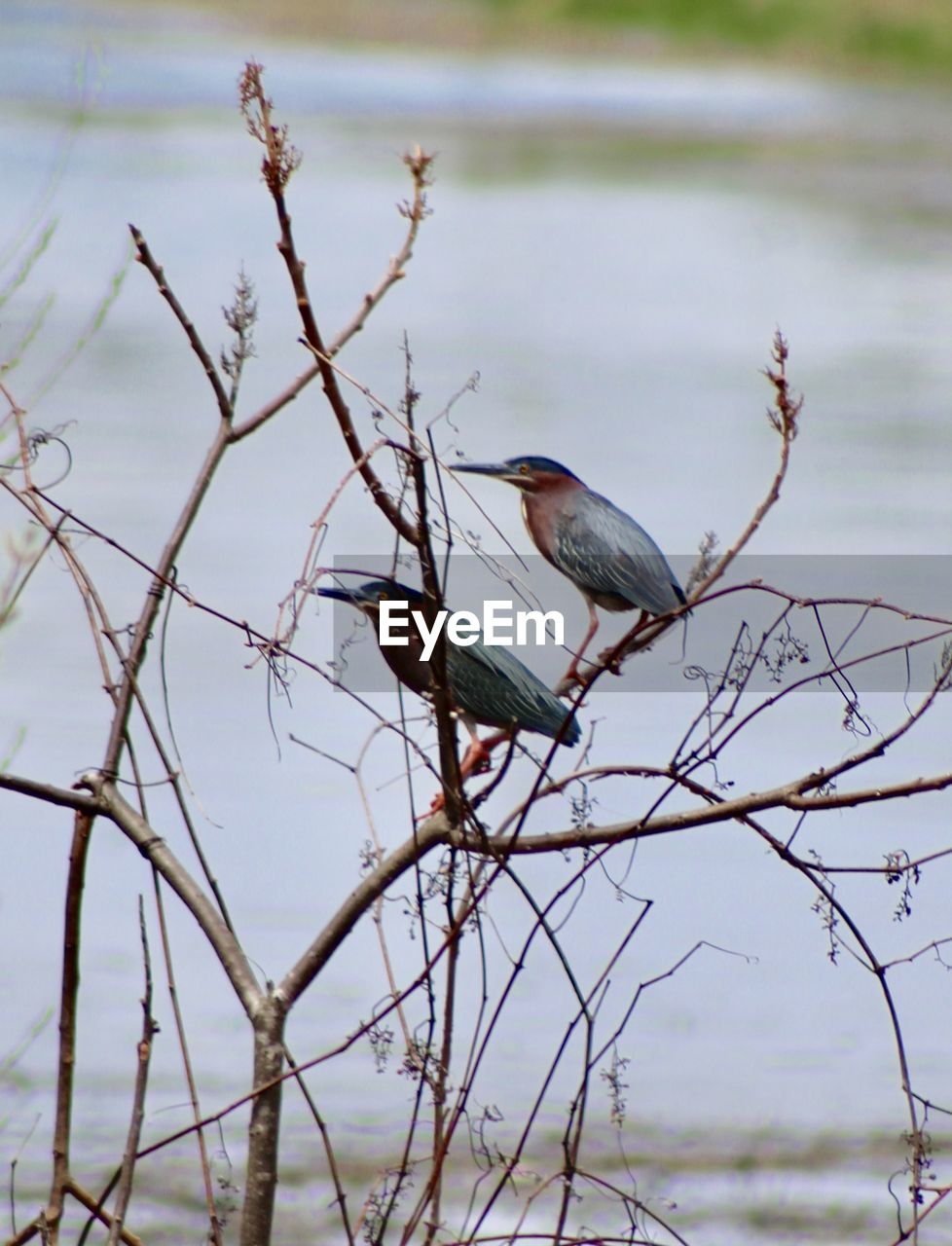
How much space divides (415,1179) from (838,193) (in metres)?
12.5

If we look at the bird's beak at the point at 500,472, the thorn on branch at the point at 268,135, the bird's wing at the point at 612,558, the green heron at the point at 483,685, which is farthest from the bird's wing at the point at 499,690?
the thorn on branch at the point at 268,135

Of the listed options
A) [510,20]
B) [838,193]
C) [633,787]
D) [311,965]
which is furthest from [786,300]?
[510,20]

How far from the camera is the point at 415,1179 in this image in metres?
2.99

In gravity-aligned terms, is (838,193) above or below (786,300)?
above

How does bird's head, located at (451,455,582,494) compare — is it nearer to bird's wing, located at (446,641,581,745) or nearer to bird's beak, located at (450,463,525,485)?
bird's beak, located at (450,463,525,485)

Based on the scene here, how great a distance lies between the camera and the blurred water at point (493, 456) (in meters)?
3.30

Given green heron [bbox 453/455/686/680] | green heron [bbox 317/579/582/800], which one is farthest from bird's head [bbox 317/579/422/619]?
green heron [bbox 453/455/686/680]

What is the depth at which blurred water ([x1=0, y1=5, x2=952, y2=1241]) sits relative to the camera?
130 inches

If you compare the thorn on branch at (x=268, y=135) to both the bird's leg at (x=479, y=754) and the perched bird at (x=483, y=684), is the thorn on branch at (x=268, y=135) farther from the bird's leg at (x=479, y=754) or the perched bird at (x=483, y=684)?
the bird's leg at (x=479, y=754)

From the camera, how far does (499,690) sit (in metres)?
1.85

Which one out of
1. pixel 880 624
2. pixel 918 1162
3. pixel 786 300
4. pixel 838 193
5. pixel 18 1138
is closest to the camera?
pixel 918 1162

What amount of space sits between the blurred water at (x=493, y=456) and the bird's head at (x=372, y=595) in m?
0.32

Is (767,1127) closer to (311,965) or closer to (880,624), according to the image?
(311,965)

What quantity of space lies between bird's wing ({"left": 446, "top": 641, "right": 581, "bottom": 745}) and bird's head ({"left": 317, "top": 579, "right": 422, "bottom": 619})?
86mm
